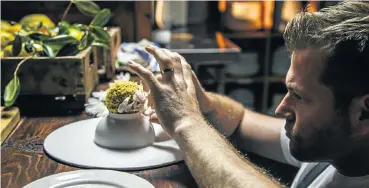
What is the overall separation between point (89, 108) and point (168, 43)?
49.8 inches

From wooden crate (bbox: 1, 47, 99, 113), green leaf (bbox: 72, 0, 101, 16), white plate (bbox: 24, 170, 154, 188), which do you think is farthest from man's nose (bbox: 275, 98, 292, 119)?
green leaf (bbox: 72, 0, 101, 16)

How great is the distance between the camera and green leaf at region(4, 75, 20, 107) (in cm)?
137

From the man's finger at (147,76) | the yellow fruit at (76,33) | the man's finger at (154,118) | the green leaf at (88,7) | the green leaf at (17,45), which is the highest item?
the green leaf at (88,7)

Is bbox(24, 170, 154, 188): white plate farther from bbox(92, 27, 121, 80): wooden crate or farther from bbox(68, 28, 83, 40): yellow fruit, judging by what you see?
bbox(92, 27, 121, 80): wooden crate

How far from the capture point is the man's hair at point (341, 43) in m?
0.98

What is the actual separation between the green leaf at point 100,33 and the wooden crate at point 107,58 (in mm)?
66

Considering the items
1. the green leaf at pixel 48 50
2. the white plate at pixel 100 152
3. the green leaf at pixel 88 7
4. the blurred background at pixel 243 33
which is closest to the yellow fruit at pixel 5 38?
the green leaf at pixel 48 50

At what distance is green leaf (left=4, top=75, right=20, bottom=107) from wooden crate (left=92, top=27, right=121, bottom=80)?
1.09 ft

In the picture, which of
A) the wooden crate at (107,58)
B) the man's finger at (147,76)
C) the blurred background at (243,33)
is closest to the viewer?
the man's finger at (147,76)

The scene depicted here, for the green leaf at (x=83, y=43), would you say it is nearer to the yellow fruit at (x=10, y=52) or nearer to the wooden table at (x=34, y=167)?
the yellow fruit at (x=10, y=52)

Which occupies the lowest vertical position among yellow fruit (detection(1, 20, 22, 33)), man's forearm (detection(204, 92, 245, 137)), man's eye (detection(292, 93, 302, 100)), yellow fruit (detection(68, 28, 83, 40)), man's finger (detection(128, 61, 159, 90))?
man's forearm (detection(204, 92, 245, 137))

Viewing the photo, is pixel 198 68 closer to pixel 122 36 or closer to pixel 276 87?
pixel 122 36

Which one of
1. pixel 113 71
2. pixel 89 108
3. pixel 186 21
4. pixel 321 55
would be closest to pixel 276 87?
pixel 186 21

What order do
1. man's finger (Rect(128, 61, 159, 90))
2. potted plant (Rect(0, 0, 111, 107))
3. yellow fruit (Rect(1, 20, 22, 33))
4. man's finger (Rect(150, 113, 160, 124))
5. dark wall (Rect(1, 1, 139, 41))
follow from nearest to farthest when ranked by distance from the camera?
man's finger (Rect(128, 61, 159, 90)), man's finger (Rect(150, 113, 160, 124)), potted plant (Rect(0, 0, 111, 107)), yellow fruit (Rect(1, 20, 22, 33)), dark wall (Rect(1, 1, 139, 41))
